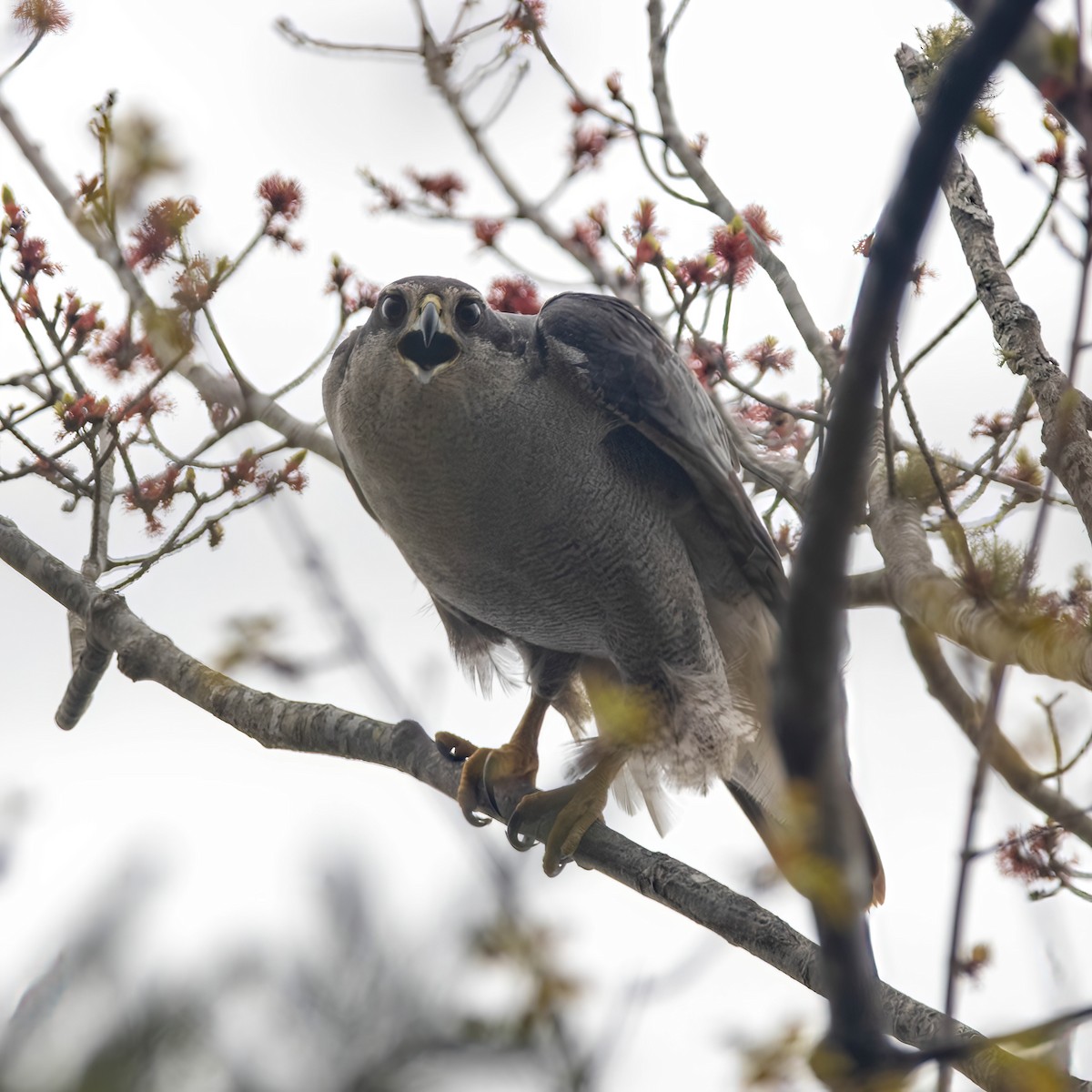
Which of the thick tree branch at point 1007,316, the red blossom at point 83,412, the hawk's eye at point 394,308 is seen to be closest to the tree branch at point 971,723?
the thick tree branch at point 1007,316

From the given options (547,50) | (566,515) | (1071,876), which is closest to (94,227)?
(566,515)

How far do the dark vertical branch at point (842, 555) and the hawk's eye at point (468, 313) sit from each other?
3.24m

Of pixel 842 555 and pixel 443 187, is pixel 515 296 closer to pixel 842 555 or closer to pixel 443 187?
pixel 443 187

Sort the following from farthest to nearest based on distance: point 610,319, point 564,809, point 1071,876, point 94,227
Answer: point 610,319 < point 564,809 < point 1071,876 < point 94,227

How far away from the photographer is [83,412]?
13.8 feet

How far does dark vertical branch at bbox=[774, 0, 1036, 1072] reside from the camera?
121 cm

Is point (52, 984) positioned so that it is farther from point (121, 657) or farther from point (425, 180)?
point (425, 180)

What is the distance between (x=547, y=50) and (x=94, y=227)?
2244mm

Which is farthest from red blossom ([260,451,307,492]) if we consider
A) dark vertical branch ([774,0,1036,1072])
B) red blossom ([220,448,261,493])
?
dark vertical branch ([774,0,1036,1072])

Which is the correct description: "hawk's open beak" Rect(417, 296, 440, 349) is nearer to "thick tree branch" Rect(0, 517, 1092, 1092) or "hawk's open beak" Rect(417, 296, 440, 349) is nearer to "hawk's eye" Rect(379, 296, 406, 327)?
"hawk's eye" Rect(379, 296, 406, 327)

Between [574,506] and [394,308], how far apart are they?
942 millimetres

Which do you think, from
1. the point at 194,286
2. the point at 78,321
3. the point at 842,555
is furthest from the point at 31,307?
the point at 842,555

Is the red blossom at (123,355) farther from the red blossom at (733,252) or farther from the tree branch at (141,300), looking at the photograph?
the red blossom at (733,252)

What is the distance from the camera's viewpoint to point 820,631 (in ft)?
4.09
